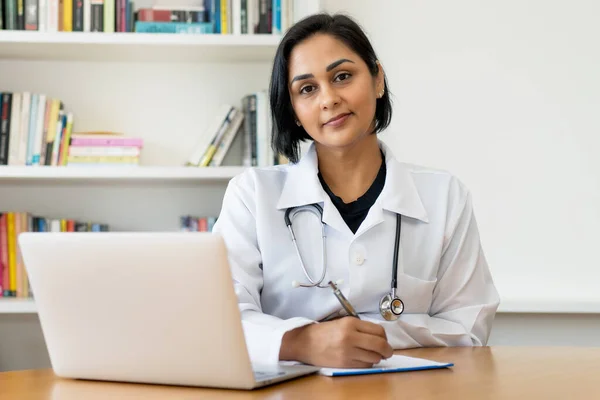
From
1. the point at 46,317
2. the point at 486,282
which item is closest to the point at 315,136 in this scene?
the point at 486,282

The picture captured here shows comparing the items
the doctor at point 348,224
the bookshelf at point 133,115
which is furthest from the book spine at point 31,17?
the doctor at point 348,224

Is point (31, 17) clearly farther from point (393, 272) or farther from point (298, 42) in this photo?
point (393, 272)

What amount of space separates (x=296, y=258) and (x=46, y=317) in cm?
62

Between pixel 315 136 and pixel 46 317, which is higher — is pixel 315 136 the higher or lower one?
the higher one

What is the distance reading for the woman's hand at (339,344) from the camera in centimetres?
121

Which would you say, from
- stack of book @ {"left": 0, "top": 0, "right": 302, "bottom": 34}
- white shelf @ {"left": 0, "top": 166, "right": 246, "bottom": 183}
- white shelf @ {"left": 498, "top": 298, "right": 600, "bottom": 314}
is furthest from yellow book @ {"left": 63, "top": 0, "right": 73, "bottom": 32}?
white shelf @ {"left": 498, "top": 298, "right": 600, "bottom": 314}

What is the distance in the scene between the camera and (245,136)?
116 inches

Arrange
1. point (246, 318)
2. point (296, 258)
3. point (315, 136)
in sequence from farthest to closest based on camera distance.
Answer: point (315, 136), point (296, 258), point (246, 318)

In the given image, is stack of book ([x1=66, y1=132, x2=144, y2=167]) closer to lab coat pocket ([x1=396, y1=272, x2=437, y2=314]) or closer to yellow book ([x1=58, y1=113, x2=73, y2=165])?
yellow book ([x1=58, y1=113, x2=73, y2=165])

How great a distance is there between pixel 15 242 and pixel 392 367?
1.99 m

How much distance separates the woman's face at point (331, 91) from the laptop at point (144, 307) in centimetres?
71

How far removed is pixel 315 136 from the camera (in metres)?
1.78

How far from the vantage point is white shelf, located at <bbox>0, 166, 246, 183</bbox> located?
2766 millimetres

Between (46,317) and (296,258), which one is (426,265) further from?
(46,317)
